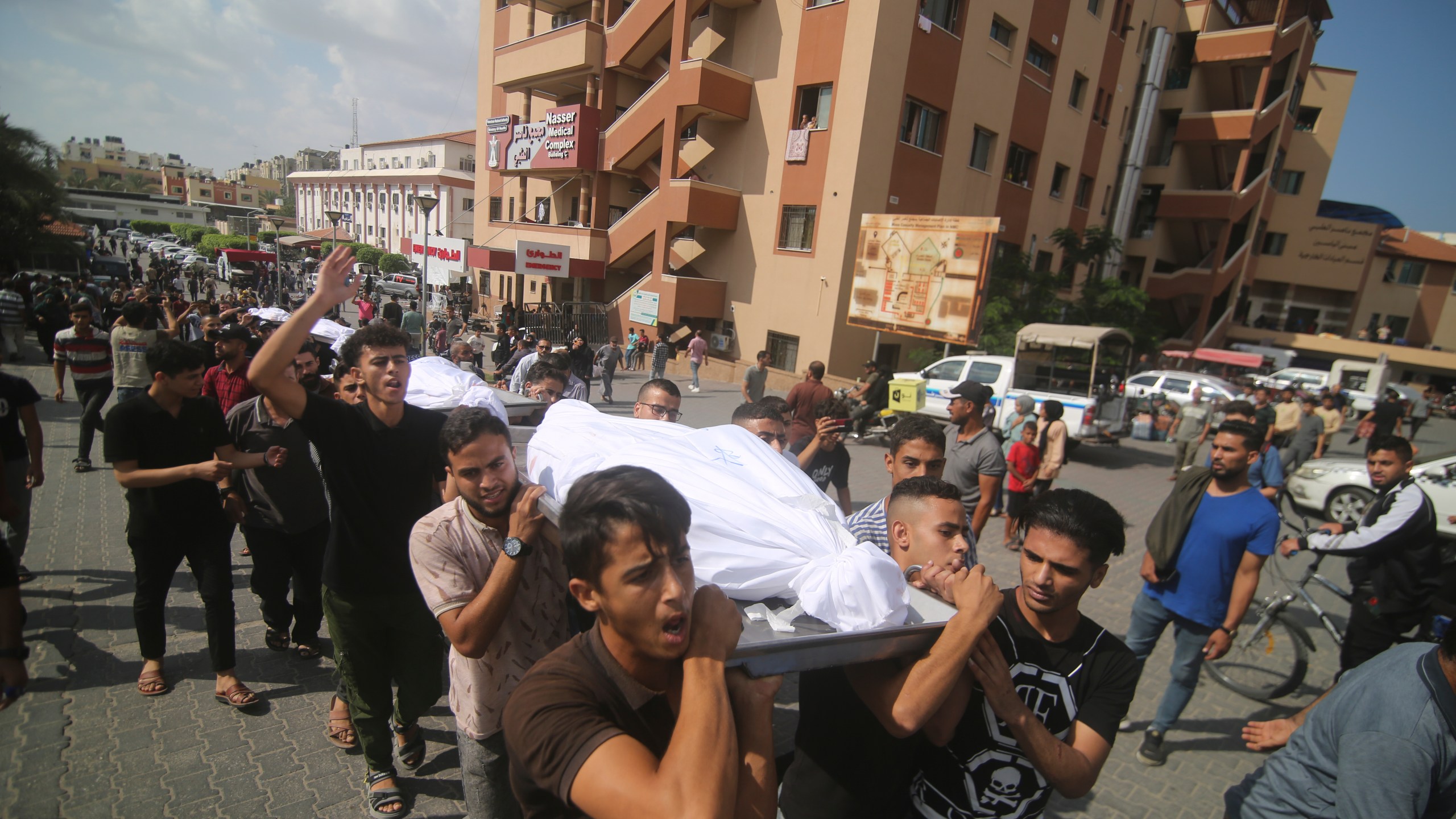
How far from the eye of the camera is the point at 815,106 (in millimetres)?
Answer: 17844

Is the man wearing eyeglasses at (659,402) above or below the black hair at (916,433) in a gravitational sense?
below

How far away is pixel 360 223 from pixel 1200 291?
211ft

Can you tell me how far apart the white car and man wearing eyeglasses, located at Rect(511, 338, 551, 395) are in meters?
10.2

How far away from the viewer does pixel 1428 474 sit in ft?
26.5

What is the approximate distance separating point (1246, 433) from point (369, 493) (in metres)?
4.32

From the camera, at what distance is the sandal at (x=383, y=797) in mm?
2861

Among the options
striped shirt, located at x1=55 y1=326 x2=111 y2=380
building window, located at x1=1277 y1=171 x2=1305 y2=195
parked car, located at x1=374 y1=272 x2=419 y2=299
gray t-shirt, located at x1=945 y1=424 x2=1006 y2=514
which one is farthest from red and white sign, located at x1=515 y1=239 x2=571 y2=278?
building window, located at x1=1277 y1=171 x2=1305 y2=195

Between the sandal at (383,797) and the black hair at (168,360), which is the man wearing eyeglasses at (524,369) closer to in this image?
the black hair at (168,360)

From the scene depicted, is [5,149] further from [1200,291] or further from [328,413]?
[1200,291]

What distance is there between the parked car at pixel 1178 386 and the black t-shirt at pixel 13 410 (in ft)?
62.3

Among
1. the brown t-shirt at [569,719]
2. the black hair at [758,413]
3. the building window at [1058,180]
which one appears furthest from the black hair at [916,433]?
the building window at [1058,180]

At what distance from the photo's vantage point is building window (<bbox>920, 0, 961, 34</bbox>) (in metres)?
17.2

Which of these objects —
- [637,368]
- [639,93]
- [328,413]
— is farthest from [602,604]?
[639,93]

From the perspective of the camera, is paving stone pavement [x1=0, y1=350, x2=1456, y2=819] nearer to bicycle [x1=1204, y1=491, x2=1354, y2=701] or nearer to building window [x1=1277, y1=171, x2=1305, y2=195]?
bicycle [x1=1204, y1=491, x2=1354, y2=701]
